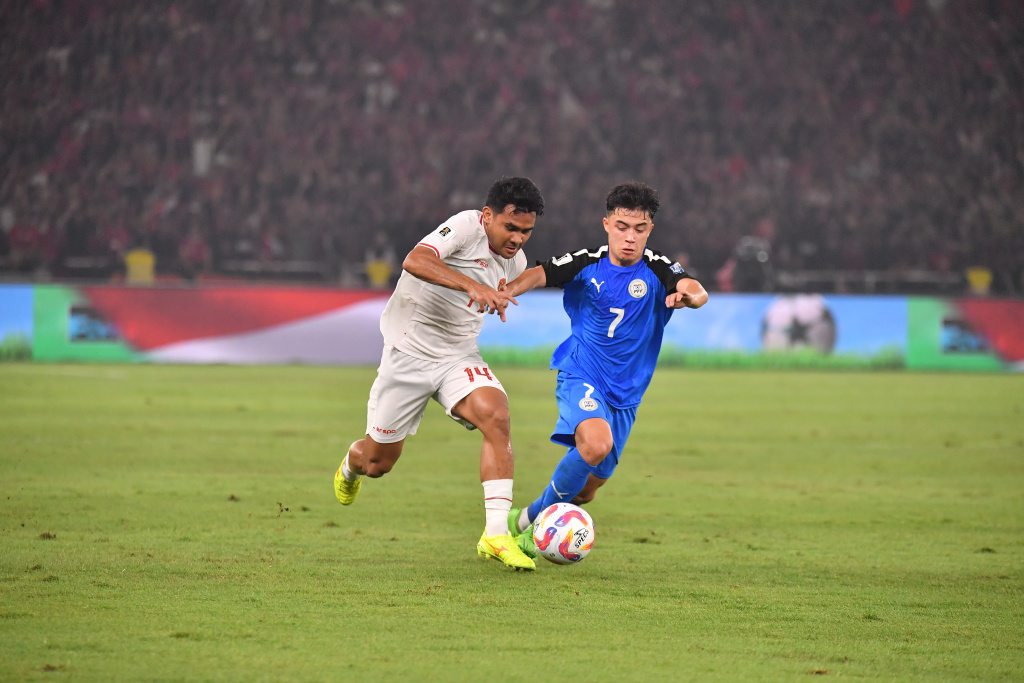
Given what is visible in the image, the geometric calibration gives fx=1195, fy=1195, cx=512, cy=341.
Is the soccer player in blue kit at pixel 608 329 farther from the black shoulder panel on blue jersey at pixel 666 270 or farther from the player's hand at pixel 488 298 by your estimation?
the player's hand at pixel 488 298

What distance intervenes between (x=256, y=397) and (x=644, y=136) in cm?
1545

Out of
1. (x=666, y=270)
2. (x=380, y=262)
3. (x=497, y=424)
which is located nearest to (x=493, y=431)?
(x=497, y=424)

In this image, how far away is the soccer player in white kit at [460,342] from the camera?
5422 millimetres

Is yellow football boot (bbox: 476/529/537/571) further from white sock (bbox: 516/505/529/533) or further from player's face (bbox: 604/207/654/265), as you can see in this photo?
player's face (bbox: 604/207/654/265)

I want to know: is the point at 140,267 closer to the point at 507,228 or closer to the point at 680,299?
the point at 507,228

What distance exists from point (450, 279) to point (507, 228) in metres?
0.43

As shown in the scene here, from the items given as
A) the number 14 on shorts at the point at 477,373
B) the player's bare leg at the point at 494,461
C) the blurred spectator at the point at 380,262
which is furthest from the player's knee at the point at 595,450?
the blurred spectator at the point at 380,262

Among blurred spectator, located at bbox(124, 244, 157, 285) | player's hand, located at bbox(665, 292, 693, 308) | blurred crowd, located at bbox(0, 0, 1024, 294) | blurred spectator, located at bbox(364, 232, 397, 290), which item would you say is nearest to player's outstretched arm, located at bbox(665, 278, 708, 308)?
player's hand, located at bbox(665, 292, 693, 308)

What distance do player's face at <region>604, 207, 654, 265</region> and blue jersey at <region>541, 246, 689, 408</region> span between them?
0.08 m

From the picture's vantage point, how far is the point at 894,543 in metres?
6.14

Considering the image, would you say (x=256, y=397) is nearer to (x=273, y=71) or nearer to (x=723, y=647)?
(x=723, y=647)

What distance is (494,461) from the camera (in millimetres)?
5555

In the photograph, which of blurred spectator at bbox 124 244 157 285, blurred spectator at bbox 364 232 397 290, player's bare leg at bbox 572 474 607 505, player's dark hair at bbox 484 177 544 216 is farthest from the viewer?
blurred spectator at bbox 364 232 397 290

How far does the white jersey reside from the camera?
5742 mm
